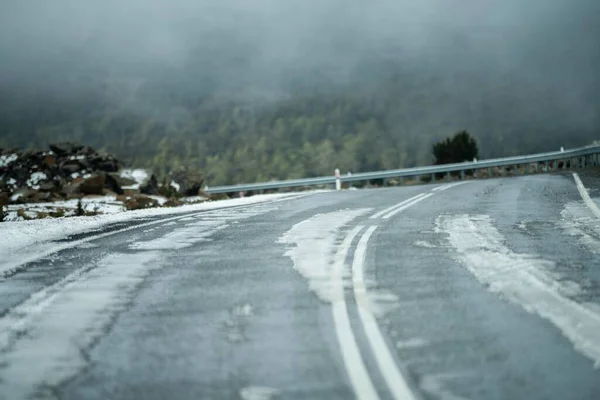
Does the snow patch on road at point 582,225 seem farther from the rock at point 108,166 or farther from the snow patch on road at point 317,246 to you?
the rock at point 108,166

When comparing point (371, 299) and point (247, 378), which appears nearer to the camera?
point (247, 378)

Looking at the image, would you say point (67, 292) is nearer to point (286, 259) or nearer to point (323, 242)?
point (286, 259)

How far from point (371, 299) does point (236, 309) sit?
1240mm

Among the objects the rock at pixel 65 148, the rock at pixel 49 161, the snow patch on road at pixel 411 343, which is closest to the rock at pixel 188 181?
the rock at pixel 49 161

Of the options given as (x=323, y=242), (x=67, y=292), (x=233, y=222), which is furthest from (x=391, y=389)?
(x=233, y=222)

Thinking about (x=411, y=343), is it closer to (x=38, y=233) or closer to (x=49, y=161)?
(x=38, y=233)

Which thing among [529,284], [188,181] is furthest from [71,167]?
[529,284]

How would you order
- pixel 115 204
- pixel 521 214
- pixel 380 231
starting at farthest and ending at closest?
pixel 115 204, pixel 521 214, pixel 380 231

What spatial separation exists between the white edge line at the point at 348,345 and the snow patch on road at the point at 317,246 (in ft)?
0.28

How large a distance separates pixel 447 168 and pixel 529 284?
2995 cm

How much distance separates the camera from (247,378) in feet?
12.6

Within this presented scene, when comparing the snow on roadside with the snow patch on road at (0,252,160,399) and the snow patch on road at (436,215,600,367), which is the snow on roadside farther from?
the snow patch on road at (436,215,600,367)

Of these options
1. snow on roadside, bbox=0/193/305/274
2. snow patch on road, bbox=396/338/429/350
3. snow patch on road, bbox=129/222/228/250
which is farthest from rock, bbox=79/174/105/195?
snow patch on road, bbox=396/338/429/350

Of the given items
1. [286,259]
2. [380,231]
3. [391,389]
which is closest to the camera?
[391,389]
